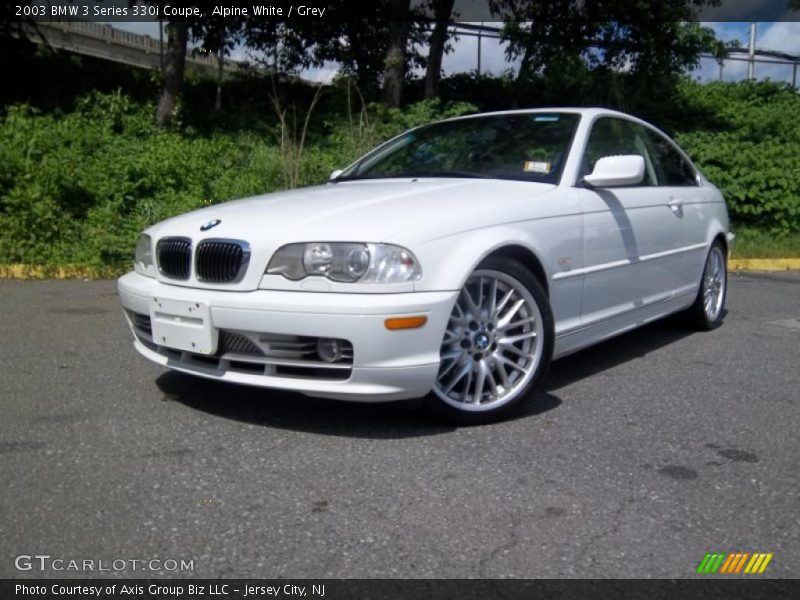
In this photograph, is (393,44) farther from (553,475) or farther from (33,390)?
(553,475)

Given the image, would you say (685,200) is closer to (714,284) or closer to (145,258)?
(714,284)

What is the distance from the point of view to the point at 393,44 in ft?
42.7

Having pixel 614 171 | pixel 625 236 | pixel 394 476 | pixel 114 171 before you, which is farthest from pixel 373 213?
pixel 114 171

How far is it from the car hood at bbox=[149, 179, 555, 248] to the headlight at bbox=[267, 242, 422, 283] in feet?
0.12

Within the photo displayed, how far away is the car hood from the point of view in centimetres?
340

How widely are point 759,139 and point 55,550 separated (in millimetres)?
13725

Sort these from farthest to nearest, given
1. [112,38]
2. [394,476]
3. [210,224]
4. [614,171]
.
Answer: [112,38], [614,171], [210,224], [394,476]

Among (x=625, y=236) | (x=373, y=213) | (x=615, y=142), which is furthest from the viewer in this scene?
(x=615, y=142)

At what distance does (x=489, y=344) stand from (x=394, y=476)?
89cm

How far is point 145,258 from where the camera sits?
13.0ft

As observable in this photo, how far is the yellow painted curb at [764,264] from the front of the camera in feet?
31.3

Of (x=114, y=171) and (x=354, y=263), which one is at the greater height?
(x=114, y=171)

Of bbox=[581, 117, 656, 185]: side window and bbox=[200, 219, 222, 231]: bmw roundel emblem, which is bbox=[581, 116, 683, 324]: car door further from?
bbox=[200, 219, 222, 231]: bmw roundel emblem

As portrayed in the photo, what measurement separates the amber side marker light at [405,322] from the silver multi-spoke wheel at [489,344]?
0.27m
